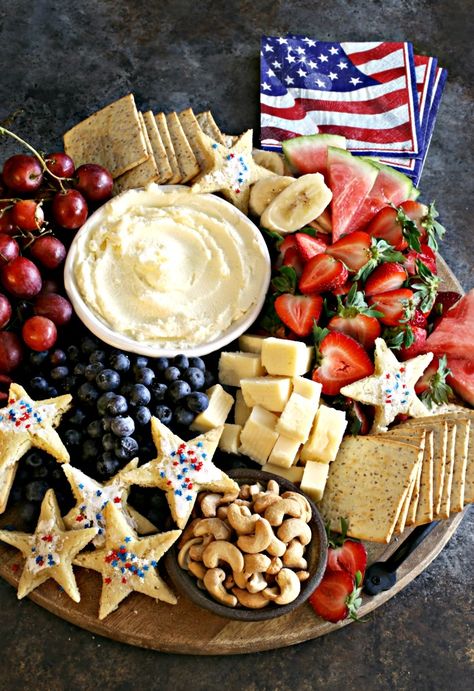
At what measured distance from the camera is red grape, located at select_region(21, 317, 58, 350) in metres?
2.84

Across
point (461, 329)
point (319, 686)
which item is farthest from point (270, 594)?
point (461, 329)

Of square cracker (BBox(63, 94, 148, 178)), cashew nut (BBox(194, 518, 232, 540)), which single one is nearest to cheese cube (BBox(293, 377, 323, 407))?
cashew nut (BBox(194, 518, 232, 540))

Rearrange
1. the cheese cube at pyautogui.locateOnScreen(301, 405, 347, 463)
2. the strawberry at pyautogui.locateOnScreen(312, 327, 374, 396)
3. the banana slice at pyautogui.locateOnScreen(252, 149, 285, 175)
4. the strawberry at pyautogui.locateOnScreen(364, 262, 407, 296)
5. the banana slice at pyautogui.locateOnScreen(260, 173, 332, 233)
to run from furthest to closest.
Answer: the banana slice at pyautogui.locateOnScreen(252, 149, 285, 175) < the banana slice at pyautogui.locateOnScreen(260, 173, 332, 233) < the strawberry at pyautogui.locateOnScreen(364, 262, 407, 296) < the strawberry at pyautogui.locateOnScreen(312, 327, 374, 396) < the cheese cube at pyautogui.locateOnScreen(301, 405, 347, 463)

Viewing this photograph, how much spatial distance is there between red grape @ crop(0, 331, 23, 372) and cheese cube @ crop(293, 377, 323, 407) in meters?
1.01

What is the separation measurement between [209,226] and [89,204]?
50cm

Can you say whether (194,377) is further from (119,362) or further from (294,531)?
(294,531)

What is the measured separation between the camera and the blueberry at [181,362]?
288 cm

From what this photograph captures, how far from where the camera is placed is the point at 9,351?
2857mm

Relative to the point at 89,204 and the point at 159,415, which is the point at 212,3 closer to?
the point at 89,204

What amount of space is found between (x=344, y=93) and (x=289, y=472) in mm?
2064

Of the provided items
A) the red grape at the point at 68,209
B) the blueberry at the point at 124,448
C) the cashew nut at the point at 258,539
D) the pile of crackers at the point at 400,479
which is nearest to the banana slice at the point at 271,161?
the red grape at the point at 68,209

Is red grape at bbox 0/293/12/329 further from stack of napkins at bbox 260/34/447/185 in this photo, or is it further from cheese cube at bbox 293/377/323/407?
stack of napkins at bbox 260/34/447/185

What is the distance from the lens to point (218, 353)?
3129mm

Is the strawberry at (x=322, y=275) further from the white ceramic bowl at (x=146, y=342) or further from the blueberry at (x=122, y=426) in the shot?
the blueberry at (x=122, y=426)
